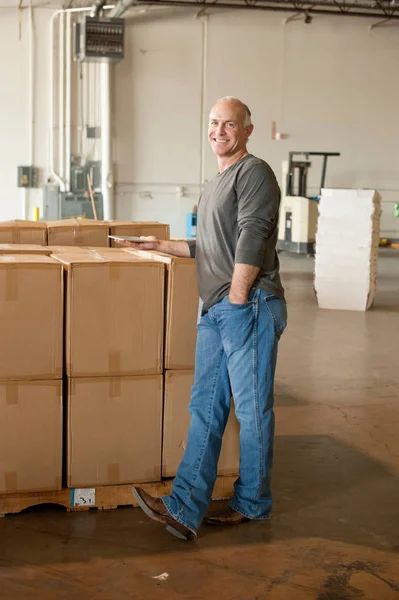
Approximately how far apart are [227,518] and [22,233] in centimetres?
196

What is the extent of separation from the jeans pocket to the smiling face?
1.85 feet

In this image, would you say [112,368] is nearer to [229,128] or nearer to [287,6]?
[229,128]

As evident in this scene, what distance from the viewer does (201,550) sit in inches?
114

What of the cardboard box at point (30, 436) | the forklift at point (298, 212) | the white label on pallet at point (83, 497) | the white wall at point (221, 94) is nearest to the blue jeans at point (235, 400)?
the white label on pallet at point (83, 497)

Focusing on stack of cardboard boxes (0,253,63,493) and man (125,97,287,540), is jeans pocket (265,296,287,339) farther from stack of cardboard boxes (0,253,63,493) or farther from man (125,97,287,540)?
stack of cardboard boxes (0,253,63,493)

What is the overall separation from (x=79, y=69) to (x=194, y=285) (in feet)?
41.5

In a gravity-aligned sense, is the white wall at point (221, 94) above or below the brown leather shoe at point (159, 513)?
above

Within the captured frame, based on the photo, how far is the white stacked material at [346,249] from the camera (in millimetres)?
8539

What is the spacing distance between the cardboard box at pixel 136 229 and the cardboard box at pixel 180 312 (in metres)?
1.14

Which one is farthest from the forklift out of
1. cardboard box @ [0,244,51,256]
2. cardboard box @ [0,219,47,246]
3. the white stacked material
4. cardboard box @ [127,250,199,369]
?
cardboard box @ [127,250,199,369]

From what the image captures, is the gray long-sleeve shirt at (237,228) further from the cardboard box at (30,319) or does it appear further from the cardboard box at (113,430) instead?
the cardboard box at (30,319)

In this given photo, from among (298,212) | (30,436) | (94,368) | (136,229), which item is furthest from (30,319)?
(298,212)

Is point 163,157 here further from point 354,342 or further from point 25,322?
point 25,322

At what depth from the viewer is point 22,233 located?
420 cm
